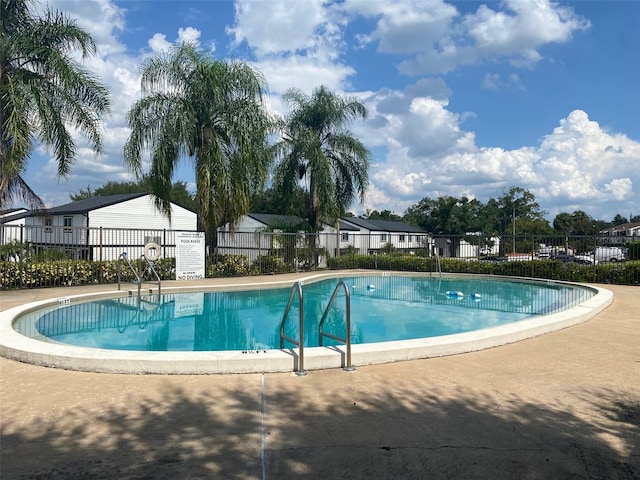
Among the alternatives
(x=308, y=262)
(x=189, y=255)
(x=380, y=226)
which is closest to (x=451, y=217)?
(x=380, y=226)

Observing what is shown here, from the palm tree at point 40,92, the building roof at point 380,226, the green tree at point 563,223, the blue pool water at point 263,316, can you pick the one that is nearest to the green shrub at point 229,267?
the blue pool water at point 263,316

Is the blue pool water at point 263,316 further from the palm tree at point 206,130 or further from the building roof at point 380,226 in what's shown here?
the building roof at point 380,226

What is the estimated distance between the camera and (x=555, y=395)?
4.35 meters

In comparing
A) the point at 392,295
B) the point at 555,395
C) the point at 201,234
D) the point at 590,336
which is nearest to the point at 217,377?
the point at 555,395

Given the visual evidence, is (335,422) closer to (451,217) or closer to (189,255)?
(189,255)

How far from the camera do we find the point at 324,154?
2186cm

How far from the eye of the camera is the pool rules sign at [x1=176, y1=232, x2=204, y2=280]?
16.1 meters

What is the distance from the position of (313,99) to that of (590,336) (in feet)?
59.0

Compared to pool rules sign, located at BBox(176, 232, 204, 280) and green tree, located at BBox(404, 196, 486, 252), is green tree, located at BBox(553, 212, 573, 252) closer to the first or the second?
green tree, located at BBox(404, 196, 486, 252)

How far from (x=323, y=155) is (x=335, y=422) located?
1862cm

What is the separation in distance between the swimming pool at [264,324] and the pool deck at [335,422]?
0.74ft

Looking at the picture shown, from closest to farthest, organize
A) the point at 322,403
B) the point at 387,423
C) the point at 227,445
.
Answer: the point at 227,445 < the point at 387,423 < the point at 322,403

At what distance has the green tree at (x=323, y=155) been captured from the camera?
21812mm

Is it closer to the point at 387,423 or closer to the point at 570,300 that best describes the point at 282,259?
the point at 570,300
